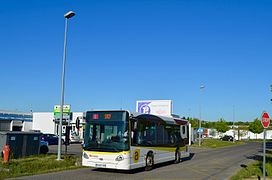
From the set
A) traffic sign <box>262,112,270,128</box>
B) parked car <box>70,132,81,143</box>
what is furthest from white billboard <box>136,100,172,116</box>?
traffic sign <box>262,112,270,128</box>

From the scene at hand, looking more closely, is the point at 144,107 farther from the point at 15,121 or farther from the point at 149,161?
the point at 15,121

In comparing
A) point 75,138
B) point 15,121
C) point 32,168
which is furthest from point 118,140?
point 15,121

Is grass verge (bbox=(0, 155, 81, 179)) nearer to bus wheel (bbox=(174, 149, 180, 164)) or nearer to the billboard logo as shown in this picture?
bus wheel (bbox=(174, 149, 180, 164))

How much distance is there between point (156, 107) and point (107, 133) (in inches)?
1100

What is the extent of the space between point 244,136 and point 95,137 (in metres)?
110

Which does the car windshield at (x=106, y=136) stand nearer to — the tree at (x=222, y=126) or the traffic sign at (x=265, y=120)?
the traffic sign at (x=265, y=120)

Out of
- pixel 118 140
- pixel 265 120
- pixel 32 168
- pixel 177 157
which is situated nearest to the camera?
pixel 265 120

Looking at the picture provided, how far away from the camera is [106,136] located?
49.9 feet

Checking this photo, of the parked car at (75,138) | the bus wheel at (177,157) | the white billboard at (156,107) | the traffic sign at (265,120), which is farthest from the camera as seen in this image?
the parked car at (75,138)

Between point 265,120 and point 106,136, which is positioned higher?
point 265,120

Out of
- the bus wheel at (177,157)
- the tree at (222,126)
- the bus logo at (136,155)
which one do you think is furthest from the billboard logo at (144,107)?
the tree at (222,126)

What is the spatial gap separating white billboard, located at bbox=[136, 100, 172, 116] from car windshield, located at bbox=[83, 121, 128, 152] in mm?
26494

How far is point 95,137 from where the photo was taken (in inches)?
608

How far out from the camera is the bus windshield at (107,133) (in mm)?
14940
